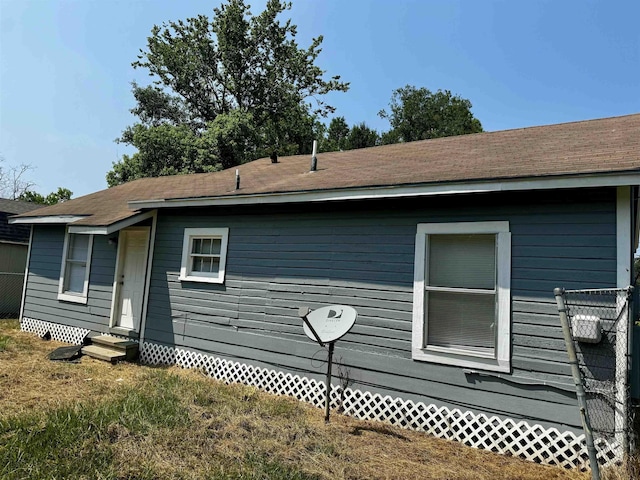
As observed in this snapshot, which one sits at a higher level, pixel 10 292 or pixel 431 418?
pixel 10 292

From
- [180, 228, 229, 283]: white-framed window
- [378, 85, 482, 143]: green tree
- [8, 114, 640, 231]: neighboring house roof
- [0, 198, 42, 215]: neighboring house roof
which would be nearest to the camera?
[8, 114, 640, 231]: neighboring house roof

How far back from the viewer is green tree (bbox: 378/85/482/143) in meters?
31.9

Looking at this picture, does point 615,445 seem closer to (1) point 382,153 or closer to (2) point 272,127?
(1) point 382,153

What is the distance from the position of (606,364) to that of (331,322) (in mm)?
2781

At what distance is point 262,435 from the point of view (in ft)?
13.5

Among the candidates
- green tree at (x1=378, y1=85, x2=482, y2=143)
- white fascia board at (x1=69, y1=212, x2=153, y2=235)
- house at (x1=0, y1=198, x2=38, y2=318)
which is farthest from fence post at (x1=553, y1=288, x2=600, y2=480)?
green tree at (x1=378, y1=85, x2=482, y2=143)

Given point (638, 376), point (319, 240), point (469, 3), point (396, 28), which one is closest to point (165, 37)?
point (396, 28)

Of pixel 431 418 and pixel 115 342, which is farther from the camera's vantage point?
pixel 115 342

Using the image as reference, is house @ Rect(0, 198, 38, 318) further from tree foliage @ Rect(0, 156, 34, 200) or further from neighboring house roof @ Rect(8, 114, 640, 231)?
tree foliage @ Rect(0, 156, 34, 200)

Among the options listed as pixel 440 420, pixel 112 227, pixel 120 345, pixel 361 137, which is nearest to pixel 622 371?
pixel 440 420

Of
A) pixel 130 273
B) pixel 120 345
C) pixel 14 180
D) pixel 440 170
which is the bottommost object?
pixel 120 345

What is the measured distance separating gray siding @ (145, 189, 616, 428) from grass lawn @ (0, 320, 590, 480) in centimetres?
62

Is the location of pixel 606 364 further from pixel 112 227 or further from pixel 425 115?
pixel 425 115

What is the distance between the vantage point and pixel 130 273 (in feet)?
26.8
